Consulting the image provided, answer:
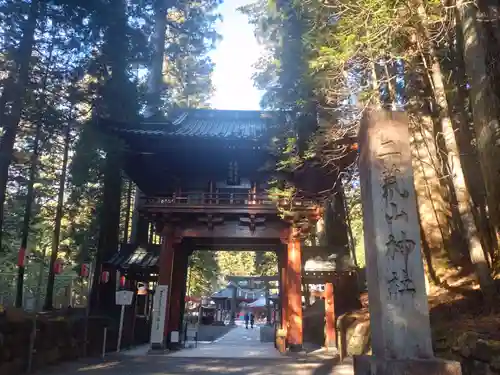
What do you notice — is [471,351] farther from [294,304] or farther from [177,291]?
[177,291]

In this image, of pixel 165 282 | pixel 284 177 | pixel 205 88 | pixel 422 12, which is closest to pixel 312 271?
pixel 284 177

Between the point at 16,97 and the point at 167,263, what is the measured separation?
624 cm

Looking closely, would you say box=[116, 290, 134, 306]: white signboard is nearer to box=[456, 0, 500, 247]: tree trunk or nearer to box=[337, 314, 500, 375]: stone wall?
box=[337, 314, 500, 375]: stone wall

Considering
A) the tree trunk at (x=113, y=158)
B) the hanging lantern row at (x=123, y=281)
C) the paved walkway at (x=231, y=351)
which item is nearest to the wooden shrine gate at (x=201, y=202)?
the paved walkway at (x=231, y=351)

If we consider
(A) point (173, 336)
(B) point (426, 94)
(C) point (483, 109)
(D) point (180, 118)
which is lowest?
(A) point (173, 336)

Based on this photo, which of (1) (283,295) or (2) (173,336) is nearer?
(2) (173,336)

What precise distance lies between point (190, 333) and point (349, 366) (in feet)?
42.9

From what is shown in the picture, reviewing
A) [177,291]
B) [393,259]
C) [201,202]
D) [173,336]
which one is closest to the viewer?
[393,259]

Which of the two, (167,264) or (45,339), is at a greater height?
(167,264)

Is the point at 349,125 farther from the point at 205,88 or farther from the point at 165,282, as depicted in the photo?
the point at 205,88

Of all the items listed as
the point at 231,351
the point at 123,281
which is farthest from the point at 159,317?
the point at 123,281

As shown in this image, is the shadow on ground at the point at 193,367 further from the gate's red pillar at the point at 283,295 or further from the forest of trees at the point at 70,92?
the forest of trees at the point at 70,92

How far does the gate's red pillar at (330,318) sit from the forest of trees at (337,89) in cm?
458

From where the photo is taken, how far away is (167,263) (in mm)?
12617
